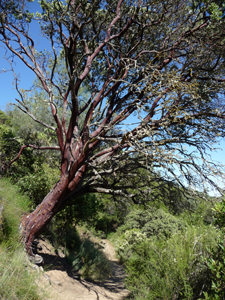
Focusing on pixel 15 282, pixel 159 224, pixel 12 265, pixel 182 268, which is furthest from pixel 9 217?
pixel 159 224

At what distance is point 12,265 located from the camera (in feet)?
10.8

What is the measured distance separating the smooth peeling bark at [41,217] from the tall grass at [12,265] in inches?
9.2

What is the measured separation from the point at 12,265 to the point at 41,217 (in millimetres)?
1838

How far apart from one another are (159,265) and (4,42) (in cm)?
752

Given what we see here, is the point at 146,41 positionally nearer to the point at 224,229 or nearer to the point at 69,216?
the point at 224,229

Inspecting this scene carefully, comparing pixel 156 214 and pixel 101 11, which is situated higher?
pixel 101 11

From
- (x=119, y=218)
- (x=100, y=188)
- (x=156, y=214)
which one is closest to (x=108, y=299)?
(x=100, y=188)

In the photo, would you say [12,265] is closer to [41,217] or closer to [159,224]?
[41,217]

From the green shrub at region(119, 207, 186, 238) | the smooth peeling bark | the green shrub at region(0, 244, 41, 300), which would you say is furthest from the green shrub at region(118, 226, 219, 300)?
the green shrub at region(119, 207, 186, 238)

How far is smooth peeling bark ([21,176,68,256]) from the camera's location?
498 centimetres

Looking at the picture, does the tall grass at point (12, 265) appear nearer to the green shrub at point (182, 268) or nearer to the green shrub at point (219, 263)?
the green shrub at point (182, 268)

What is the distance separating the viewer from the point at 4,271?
9.92 feet

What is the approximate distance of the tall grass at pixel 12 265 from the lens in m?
2.84

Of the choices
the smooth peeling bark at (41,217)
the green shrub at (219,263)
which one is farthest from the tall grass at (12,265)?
the green shrub at (219,263)
